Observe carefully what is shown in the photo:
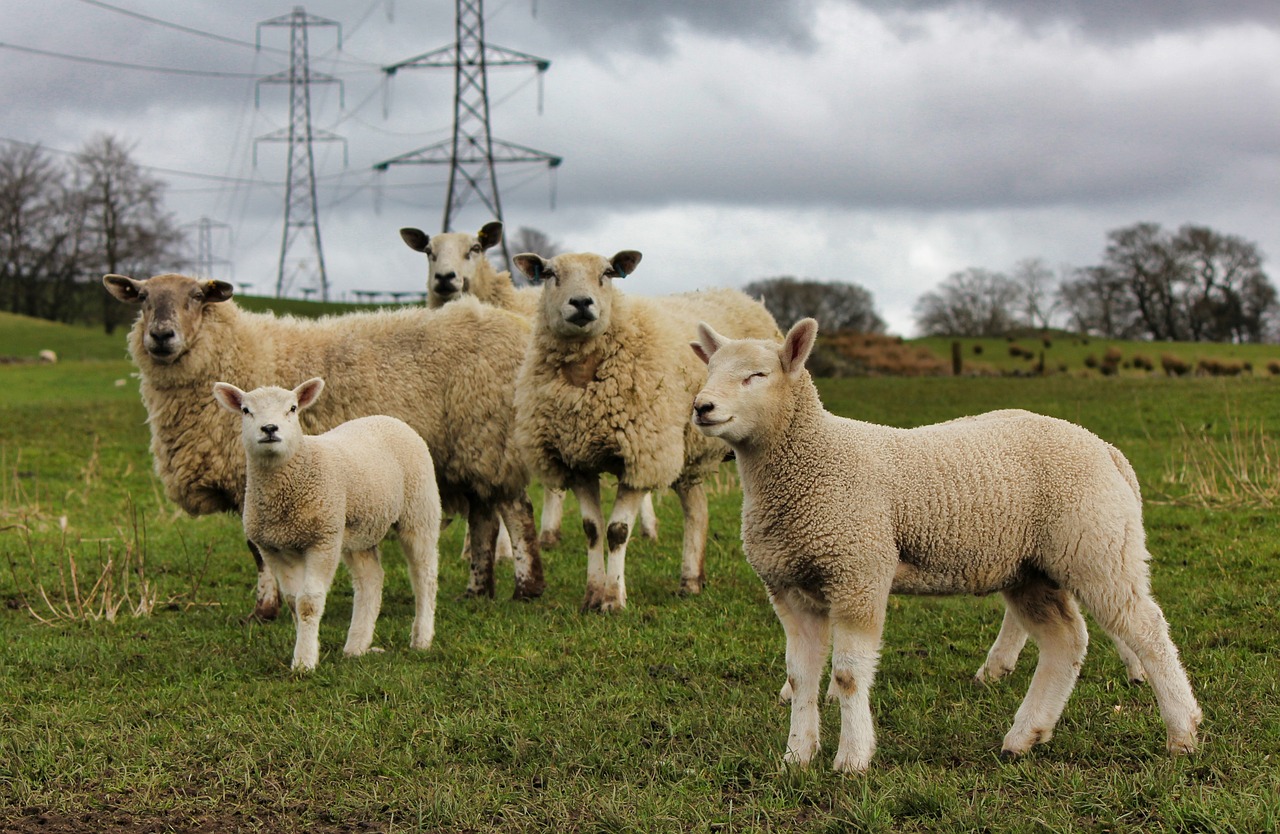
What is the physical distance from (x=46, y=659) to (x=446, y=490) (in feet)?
10.7

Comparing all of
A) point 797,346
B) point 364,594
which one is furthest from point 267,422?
point 797,346

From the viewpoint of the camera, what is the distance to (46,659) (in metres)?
7.44

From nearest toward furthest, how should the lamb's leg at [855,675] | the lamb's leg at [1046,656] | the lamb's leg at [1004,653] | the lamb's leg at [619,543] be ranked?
the lamb's leg at [855,675] < the lamb's leg at [1046,656] < the lamb's leg at [1004,653] < the lamb's leg at [619,543]

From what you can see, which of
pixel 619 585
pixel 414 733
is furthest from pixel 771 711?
pixel 619 585

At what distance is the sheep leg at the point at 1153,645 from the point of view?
16.3ft

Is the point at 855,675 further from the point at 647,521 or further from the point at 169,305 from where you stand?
the point at 647,521

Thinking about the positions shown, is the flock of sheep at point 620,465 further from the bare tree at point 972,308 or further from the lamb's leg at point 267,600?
→ the bare tree at point 972,308

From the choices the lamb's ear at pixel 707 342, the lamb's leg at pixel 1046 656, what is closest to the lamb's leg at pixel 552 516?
the lamb's ear at pixel 707 342

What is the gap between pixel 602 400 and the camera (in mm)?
8789

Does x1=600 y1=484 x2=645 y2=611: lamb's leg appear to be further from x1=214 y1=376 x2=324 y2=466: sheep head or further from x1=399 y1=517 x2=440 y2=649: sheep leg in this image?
x1=214 y1=376 x2=324 y2=466: sheep head

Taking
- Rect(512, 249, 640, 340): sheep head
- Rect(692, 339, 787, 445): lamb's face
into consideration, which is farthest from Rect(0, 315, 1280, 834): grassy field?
Rect(512, 249, 640, 340): sheep head

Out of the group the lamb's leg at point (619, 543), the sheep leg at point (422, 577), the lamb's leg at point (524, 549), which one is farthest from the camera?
the lamb's leg at point (524, 549)

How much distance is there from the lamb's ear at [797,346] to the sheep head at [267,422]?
10.3 ft

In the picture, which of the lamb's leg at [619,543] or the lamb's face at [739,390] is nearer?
the lamb's face at [739,390]
